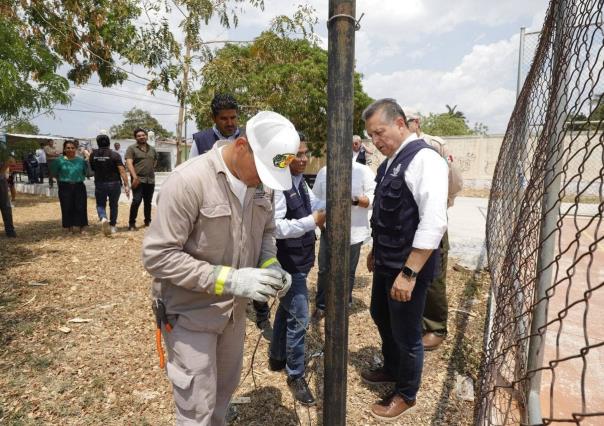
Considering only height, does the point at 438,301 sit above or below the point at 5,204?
below

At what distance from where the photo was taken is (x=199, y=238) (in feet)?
5.76

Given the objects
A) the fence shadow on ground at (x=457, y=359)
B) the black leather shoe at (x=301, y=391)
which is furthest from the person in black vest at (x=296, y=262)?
the fence shadow on ground at (x=457, y=359)

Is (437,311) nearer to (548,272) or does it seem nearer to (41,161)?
(548,272)

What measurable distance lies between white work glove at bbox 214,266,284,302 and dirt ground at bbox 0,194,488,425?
1.15m

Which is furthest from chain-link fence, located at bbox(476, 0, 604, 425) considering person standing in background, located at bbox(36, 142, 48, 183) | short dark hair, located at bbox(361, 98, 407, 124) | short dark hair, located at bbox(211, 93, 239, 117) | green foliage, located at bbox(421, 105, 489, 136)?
green foliage, located at bbox(421, 105, 489, 136)

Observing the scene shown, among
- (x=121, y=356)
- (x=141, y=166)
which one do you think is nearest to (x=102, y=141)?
(x=141, y=166)

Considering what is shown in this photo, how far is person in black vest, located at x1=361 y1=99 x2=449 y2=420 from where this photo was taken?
2.25m

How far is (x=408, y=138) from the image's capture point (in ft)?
8.07

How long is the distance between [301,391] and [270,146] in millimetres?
1935

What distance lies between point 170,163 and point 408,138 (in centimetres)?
2839

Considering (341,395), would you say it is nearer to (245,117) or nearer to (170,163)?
(245,117)

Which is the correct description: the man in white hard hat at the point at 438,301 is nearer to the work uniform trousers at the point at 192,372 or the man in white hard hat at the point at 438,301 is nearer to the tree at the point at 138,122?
the work uniform trousers at the point at 192,372

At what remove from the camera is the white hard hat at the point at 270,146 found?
1662 millimetres

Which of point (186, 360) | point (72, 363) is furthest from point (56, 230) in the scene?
point (186, 360)
